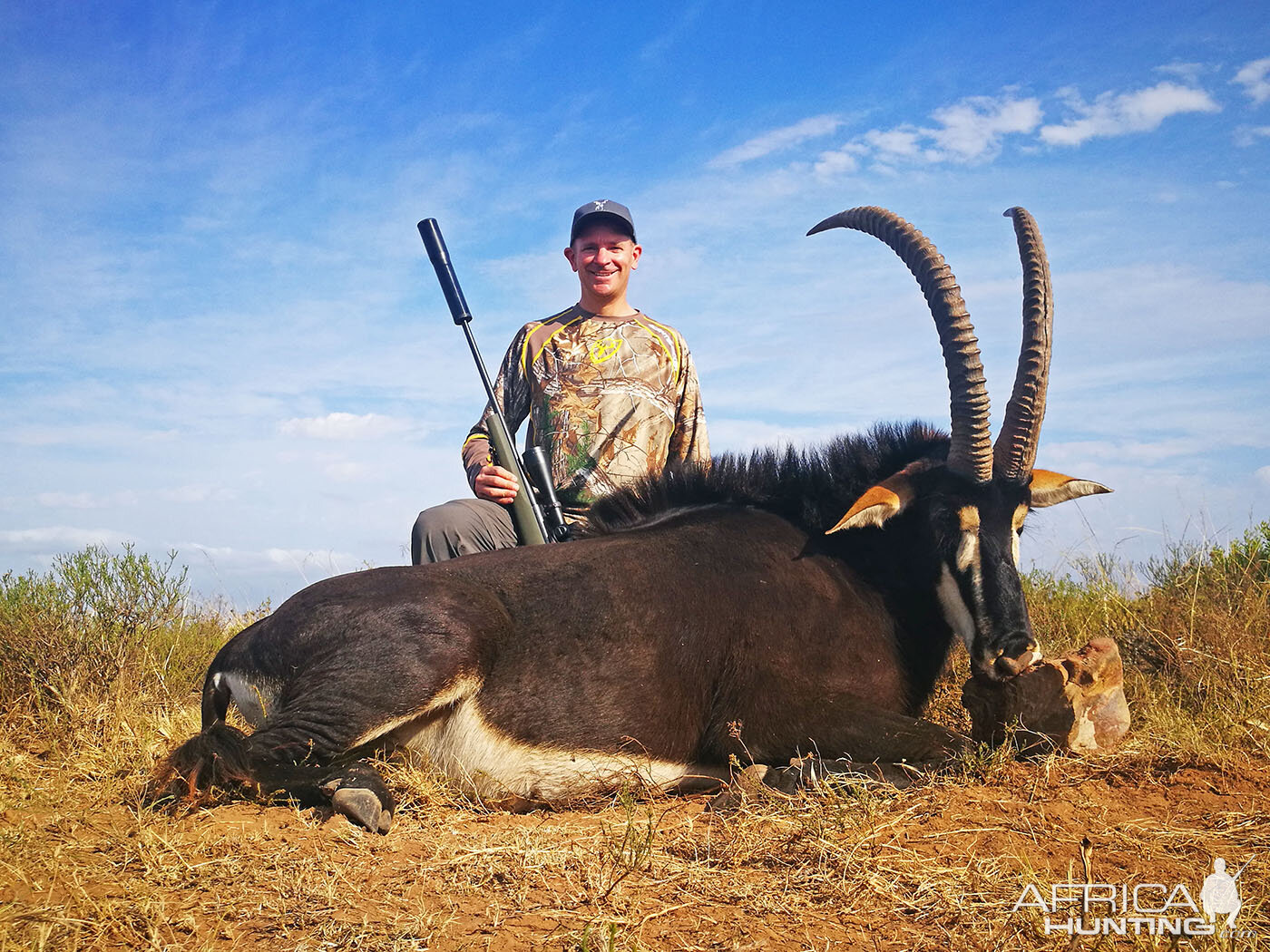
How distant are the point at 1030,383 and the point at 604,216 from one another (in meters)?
3.06

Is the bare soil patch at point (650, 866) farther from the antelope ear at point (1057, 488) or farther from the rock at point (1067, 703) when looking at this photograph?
the antelope ear at point (1057, 488)

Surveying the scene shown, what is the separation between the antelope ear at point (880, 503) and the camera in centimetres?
402

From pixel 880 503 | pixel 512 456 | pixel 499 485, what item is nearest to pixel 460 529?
pixel 499 485

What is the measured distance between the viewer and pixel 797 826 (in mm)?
3156

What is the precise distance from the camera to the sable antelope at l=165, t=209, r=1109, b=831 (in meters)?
3.66

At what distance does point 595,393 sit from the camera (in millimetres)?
5902

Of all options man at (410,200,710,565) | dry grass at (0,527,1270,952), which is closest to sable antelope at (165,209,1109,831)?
dry grass at (0,527,1270,952)

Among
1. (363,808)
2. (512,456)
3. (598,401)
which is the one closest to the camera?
(363,808)

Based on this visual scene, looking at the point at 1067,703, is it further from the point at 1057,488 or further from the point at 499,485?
the point at 499,485

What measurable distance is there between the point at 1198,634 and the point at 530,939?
4.50m

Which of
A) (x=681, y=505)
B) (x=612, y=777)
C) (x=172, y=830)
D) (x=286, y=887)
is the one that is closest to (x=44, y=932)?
(x=286, y=887)

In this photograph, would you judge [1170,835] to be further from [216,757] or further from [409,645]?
[216,757]

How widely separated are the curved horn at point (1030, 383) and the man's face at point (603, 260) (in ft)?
9.02

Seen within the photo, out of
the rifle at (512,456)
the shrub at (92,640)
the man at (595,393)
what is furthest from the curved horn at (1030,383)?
the shrub at (92,640)
